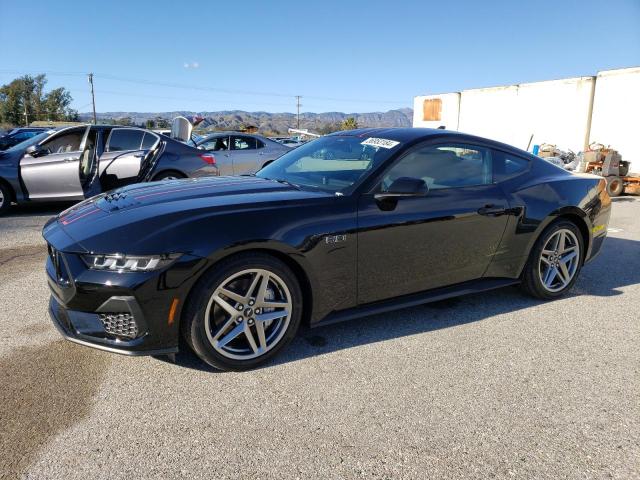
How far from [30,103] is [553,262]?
102 metres

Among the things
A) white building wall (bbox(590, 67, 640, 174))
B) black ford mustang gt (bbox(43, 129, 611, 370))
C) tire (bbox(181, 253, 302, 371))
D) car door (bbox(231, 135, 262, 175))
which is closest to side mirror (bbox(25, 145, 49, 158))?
car door (bbox(231, 135, 262, 175))

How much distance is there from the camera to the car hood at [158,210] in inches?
101

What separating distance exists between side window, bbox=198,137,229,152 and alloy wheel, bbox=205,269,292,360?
868cm

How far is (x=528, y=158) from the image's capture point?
417cm

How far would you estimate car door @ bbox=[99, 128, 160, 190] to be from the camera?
7.55 m

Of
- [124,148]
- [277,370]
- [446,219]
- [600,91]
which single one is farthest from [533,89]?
[277,370]

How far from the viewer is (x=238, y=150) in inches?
444

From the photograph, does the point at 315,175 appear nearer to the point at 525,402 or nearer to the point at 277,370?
the point at 277,370

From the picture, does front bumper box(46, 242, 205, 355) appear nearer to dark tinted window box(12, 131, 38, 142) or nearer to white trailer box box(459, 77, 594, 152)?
white trailer box box(459, 77, 594, 152)

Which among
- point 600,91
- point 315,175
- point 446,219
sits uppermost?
point 600,91

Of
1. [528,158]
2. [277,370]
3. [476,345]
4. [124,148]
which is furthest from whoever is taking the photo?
[124,148]

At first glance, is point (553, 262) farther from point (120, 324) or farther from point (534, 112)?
point (534, 112)

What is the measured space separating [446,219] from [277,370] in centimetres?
163

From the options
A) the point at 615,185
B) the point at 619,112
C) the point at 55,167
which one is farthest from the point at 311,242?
the point at 619,112
